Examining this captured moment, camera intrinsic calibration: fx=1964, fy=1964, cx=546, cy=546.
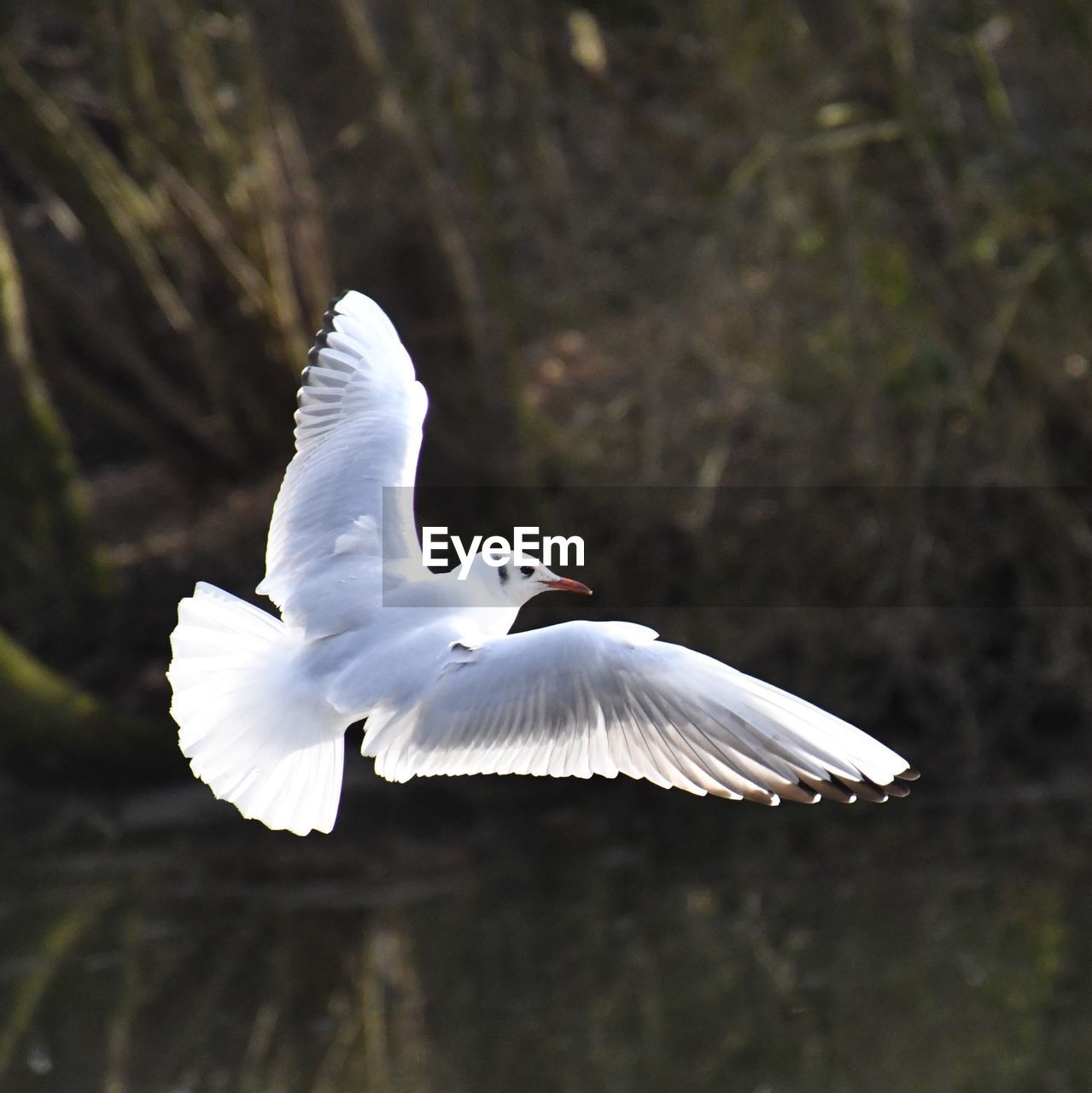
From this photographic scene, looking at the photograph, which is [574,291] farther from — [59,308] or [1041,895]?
[1041,895]

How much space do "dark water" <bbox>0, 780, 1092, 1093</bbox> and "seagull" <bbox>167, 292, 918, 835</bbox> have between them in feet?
8.46

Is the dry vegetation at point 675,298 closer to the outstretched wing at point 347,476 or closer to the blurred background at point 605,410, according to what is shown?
the blurred background at point 605,410

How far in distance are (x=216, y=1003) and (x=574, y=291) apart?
449cm

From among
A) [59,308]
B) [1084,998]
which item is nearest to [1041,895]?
[1084,998]

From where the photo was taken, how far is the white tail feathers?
170 inches

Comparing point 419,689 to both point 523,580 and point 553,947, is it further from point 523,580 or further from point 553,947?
point 553,947

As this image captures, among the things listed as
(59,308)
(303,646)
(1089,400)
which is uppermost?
(59,308)

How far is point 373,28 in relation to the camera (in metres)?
9.23

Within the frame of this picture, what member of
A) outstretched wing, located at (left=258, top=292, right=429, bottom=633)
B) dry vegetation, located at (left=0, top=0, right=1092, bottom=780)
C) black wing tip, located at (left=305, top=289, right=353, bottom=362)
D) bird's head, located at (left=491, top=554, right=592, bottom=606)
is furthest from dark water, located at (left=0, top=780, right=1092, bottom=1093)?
black wing tip, located at (left=305, top=289, right=353, bottom=362)

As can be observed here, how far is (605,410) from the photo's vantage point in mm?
9977

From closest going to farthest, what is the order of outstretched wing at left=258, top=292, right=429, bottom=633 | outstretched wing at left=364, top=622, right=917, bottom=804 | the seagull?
the seagull, outstretched wing at left=364, top=622, right=917, bottom=804, outstretched wing at left=258, top=292, right=429, bottom=633

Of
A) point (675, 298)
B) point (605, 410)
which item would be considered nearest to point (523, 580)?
point (675, 298)

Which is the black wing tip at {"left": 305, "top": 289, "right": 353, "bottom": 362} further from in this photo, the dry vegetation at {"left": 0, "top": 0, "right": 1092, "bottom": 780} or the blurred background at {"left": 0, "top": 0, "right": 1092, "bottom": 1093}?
the dry vegetation at {"left": 0, "top": 0, "right": 1092, "bottom": 780}

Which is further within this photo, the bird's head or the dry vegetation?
the dry vegetation
